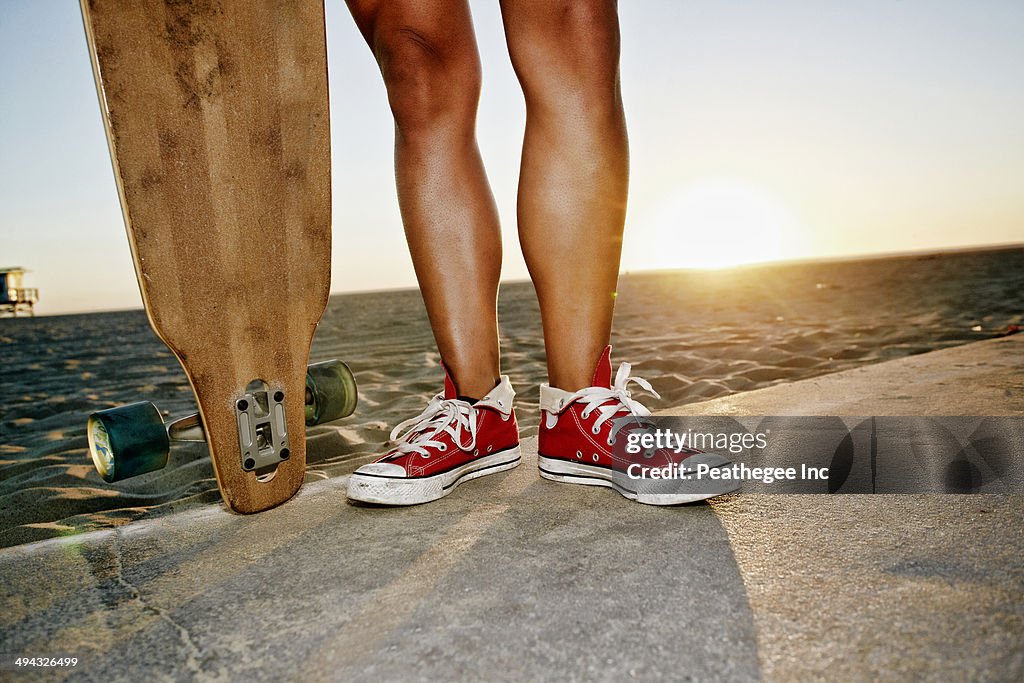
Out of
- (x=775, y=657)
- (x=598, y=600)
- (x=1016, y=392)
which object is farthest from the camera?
(x=1016, y=392)

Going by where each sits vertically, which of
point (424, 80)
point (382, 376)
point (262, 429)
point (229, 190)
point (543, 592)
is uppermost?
point (424, 80)

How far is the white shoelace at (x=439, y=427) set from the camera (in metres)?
1.31

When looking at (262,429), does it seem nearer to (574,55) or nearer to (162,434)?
(162,434)

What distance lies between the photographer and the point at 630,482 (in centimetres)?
119

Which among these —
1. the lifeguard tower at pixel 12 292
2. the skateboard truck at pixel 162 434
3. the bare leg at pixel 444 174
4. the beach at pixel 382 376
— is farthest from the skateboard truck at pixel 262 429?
the lifeguard tower at pixel 12 292

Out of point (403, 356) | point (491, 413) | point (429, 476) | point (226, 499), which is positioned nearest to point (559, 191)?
point (491, 413)

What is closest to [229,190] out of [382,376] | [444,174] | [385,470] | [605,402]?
[444,174]

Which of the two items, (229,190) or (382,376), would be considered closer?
(229,190)

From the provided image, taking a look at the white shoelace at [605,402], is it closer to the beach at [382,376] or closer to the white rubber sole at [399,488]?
the white rubber sole at [399,488]

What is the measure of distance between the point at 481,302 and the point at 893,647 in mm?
993

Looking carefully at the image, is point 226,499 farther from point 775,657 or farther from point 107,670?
point 775,657

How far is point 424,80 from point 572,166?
39cm

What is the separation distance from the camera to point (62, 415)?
3330 mm

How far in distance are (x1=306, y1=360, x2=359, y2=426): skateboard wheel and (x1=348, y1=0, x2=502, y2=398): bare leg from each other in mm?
295
